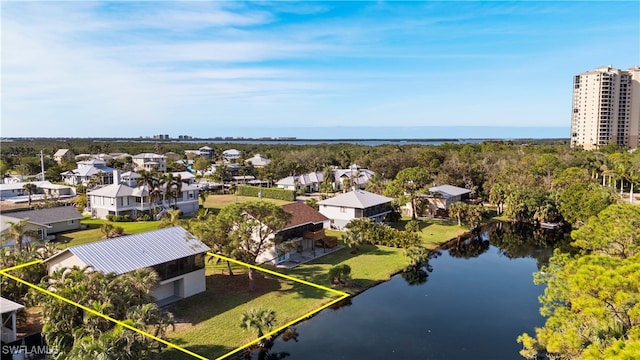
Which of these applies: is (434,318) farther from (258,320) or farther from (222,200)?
(222,200)

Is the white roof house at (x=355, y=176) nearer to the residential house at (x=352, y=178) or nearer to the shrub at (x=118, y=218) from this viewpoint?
the residential house at (x=352, y=178)

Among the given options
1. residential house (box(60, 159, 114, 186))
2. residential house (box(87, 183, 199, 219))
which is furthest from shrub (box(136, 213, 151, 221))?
residential house (box(60, 159, 114, 186))

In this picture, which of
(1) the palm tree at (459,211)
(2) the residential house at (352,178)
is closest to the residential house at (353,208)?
(1) the palm tree at (459,211)

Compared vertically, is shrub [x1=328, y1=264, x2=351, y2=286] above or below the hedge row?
below

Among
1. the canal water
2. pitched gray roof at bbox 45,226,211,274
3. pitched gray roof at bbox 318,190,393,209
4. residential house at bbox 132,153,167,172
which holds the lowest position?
the canal water

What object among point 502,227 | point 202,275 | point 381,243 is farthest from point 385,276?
point 502,227

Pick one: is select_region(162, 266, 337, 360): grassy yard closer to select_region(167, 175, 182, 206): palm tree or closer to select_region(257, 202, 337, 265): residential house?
select_region(257, 202, 337, 265): residential house

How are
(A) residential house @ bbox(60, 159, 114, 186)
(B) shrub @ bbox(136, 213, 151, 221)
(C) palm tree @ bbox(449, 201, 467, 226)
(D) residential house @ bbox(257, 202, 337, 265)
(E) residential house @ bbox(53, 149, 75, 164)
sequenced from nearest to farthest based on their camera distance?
(D) residential house @ bbox(257, 202, 337, 265) → (C) palm tree @ bbox(449, 201, 467, 226) → (B) shrub @ bbox(136, 213, 151, 221) → (A) residential house @ bbox(60, 159, 114, 186) → (E) residential house @ bbox(53, 149, 75, 164)

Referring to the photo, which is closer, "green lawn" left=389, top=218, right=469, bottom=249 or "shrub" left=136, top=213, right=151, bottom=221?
"green lawn" left=389, top=218, right=469, bottom=249
